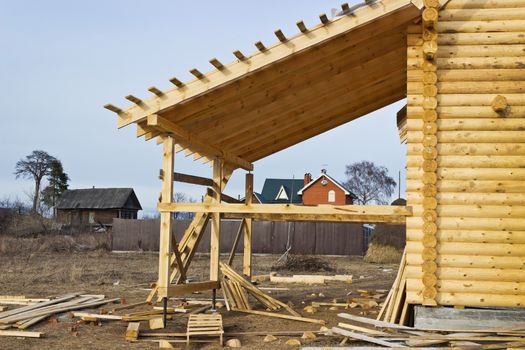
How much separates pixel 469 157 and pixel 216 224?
5355mm

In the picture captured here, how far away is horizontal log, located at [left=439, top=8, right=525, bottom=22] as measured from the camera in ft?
29.4

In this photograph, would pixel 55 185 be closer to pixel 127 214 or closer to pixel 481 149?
pixel 127 214

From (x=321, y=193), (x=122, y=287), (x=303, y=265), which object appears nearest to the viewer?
(x=122, y=287)

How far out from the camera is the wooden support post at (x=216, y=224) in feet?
39.4

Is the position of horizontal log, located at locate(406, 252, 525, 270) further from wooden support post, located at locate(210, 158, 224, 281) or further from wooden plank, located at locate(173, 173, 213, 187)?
wooden support post, located at locate(210, 158, 224, 281)

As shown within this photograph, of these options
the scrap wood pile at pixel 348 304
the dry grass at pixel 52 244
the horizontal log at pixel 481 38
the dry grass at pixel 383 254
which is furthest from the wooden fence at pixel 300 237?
the horizontal log at pixel 481 38

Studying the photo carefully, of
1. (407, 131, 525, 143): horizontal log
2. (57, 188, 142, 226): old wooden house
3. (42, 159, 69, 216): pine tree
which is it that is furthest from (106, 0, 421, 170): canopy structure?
(42, 159, 69, 216): pine tree

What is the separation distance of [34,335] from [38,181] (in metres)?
59.2

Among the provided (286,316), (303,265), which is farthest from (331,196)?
(286,316)

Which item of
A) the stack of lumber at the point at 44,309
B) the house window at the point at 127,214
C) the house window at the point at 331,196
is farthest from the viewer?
the house window at the point at 127,214

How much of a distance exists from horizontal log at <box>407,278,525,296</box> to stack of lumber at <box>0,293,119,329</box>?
21.3 ft

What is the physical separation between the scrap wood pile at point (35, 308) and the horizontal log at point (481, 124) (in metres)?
7.10

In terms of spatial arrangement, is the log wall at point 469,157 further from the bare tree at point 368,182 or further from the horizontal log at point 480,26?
the bare tree at point 368,182

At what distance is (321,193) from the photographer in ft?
163
